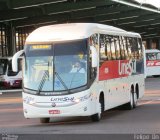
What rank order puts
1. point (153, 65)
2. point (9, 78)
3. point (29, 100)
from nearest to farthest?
point (29, 100)
point (9, 78)
point (153, 65)

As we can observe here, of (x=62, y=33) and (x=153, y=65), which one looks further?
(x=153, y=65)

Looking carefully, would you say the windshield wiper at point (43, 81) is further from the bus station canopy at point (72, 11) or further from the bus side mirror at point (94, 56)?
the bus station canopy at point (72, 11)

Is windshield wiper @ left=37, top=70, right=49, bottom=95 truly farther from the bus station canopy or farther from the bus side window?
the bus station canopy

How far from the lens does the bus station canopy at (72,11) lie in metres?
51.3

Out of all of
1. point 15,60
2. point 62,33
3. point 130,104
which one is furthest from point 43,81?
point 130,104

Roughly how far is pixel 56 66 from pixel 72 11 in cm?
4145

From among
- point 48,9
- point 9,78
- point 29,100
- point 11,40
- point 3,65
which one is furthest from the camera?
point 11,40

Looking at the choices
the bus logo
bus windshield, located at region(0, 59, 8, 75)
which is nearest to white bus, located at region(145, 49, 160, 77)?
bus windshield, located at region(0, 59, 8, 75)

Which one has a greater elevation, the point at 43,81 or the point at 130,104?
the point at 43,81

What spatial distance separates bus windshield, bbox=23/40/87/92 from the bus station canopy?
31390 mm

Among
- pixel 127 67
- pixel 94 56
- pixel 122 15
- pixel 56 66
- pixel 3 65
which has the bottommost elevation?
pixel 3 65

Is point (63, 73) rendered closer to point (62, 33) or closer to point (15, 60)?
point (62, 33)

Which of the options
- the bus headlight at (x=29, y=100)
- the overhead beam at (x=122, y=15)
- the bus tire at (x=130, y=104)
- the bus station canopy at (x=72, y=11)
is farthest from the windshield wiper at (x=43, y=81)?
the overhead beam at (x=122, y=15)

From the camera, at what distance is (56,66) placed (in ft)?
57.6
